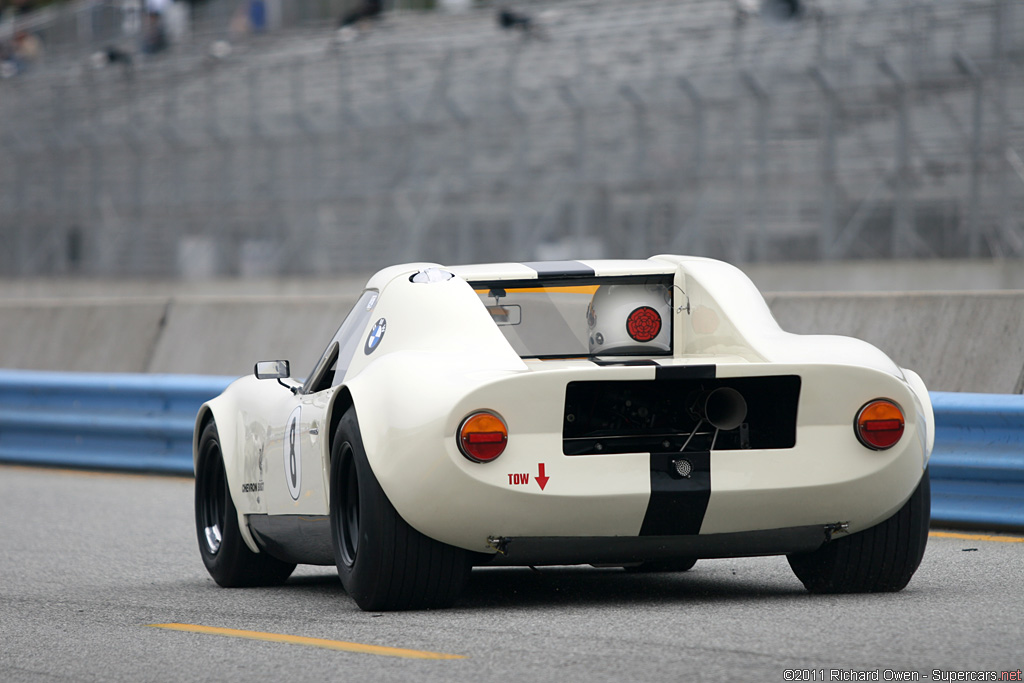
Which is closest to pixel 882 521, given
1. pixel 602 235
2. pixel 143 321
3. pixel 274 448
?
pixel 274 448

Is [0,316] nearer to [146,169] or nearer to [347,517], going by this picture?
[146,169]

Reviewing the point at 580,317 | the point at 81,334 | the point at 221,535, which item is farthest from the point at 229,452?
the point at 81,334

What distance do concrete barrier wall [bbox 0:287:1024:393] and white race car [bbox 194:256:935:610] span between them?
371 centimetres

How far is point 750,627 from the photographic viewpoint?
5770 millimetres

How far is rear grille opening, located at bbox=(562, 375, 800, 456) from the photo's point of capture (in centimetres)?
631

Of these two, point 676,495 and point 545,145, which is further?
point 545,145

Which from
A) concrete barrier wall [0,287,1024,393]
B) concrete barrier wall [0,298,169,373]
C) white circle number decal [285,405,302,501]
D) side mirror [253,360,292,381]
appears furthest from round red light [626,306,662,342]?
concrete barrier wall [0,298,169,373]

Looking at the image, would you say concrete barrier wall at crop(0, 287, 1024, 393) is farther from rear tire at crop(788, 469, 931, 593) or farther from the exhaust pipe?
the exhaust pipe

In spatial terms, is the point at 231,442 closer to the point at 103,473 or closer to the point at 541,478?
the point at 541,478

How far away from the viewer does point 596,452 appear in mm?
6250

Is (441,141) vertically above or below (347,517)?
below

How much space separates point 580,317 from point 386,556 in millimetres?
1453

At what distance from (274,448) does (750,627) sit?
2520 mm

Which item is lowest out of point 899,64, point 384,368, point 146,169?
point 146,169
